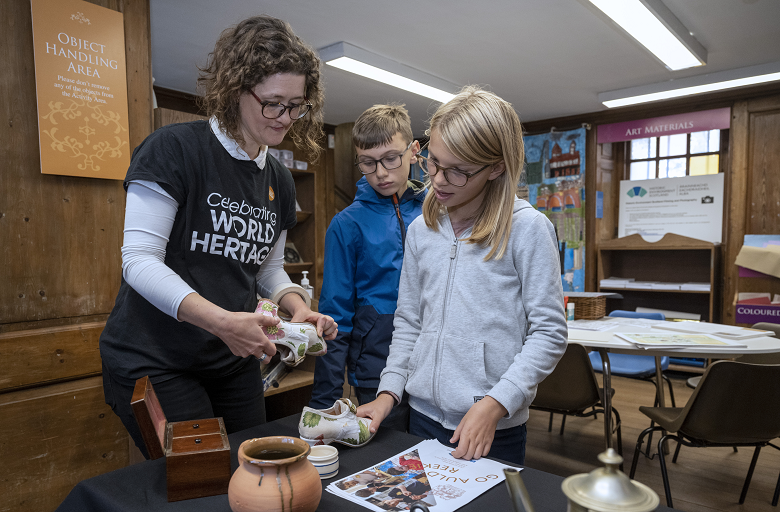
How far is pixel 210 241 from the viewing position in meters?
1.22

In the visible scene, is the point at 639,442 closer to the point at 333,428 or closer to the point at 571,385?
the point at 571,385

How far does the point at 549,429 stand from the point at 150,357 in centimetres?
302

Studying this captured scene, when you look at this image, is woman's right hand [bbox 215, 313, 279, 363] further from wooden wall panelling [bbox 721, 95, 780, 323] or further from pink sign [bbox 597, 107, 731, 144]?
pink sign [bbox 597, 107, 731, 144]

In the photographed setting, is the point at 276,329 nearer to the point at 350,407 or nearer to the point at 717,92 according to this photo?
the point at 350,407

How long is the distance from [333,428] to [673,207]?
214 inches

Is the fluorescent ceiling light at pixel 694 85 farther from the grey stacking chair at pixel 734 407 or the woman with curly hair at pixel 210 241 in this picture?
the woman with curly hair at pixel 210 241

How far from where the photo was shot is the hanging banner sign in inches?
78.2

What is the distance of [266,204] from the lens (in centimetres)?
136

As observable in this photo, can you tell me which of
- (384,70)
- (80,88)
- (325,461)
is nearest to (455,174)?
(325,461)

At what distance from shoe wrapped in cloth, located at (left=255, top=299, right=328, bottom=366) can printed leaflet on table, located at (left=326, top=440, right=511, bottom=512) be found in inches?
12.7

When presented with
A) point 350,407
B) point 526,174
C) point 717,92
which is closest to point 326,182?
point 526,174

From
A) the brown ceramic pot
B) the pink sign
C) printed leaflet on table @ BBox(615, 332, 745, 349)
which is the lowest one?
printed leaflet on table @ BBox(615, 332, 745, 349)

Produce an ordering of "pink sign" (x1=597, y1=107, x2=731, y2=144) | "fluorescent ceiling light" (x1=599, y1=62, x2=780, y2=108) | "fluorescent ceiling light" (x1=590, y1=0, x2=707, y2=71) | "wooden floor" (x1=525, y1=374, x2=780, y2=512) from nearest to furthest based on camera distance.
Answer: "wooden floor" (x1=525, y1=374, x2=780, y2=512) → "fluorescent ceiling light" (x1=590, y1=0, x2=707, y2=71) → "fluorescent ceiling light" (x1=599, y1=62, x2=780, y2=108) → "pink sign" (x1=597, y1=107, x2=731, y2=144)

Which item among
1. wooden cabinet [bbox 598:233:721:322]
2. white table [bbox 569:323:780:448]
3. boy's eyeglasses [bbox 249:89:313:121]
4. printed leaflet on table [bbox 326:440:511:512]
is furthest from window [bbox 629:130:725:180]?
printed leaflet on table [bbox 326:440:511:512]
